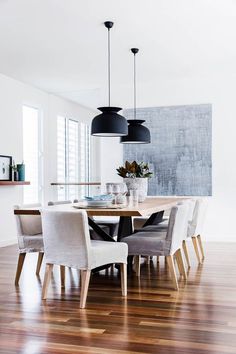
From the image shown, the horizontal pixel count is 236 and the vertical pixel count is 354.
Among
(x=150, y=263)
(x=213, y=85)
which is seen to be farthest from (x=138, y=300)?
(x=213, y=85)

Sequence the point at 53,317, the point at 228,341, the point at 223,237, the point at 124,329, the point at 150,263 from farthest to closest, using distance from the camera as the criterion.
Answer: the point at 223,237
the point at 150,263
the point at 53,317
the point at 124,329
the point at 228,341

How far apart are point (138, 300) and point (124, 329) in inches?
28.6

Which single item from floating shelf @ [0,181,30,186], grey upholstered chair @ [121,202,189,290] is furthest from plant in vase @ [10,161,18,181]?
grey upholstered chair @ [121,202,189,290]

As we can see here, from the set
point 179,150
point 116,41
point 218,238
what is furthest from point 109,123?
point 218,238

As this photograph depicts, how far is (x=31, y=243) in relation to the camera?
424cm

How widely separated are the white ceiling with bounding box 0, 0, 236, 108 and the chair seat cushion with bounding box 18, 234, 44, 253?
2140 mm

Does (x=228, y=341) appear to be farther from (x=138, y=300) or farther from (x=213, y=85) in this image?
(x=213, y=85)

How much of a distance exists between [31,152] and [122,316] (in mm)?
4903

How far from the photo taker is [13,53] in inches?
226

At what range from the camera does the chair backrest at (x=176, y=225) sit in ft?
13.0

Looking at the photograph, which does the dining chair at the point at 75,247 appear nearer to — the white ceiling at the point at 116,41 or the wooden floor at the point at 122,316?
the wooden floor at the point at 122,316

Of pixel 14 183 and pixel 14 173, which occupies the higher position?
pixel 14 173

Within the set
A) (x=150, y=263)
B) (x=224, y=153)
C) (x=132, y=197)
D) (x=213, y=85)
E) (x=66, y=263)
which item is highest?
(x=213, y=85)

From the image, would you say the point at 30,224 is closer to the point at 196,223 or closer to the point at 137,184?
the point at 137,184
